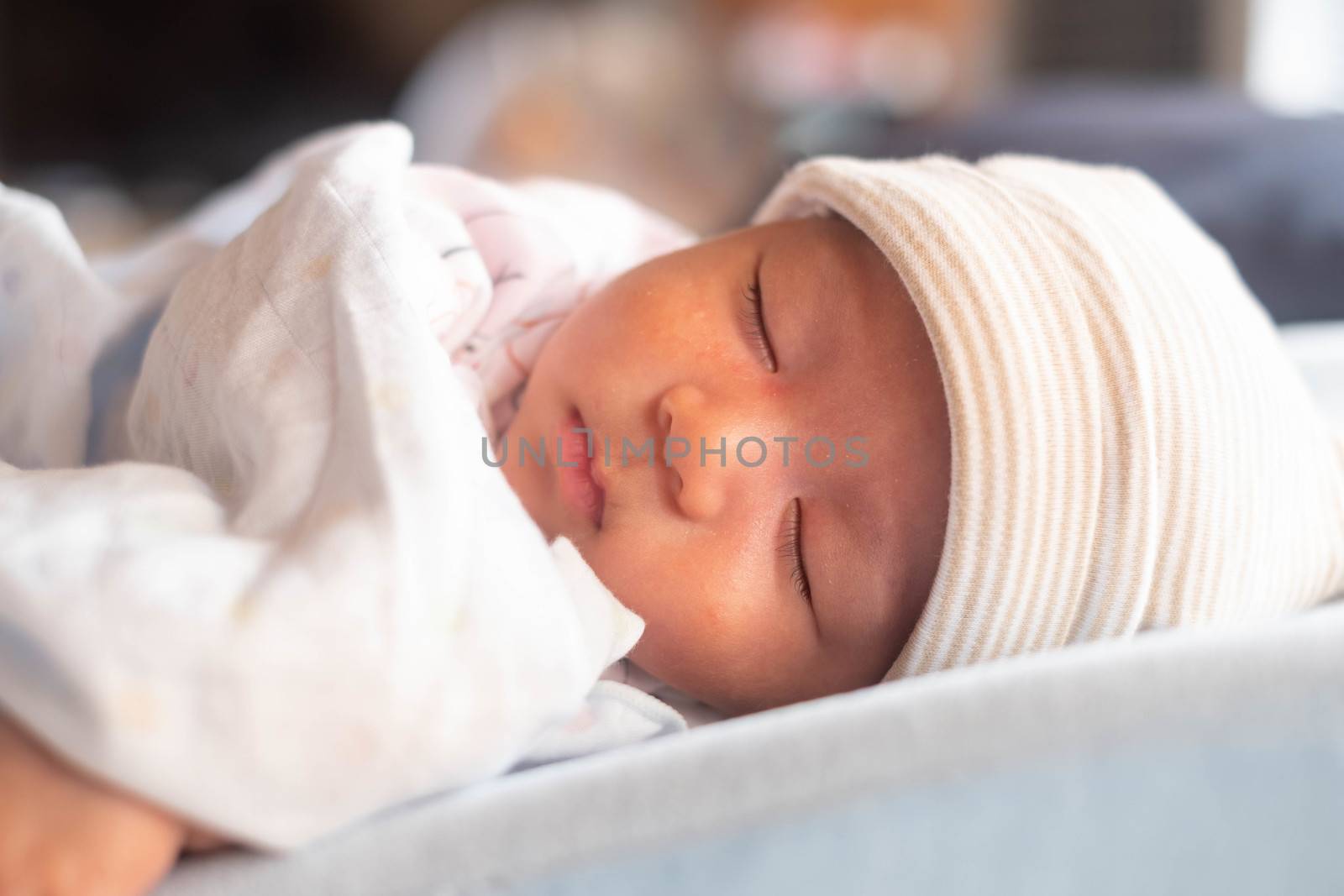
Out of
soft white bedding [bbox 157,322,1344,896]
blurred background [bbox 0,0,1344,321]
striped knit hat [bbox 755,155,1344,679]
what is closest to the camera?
soft white bedding [bbox 157,322,1344,896]

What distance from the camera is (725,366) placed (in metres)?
0.75

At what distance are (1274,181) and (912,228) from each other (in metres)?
0.78

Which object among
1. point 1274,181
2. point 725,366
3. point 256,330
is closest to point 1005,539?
point 725,366

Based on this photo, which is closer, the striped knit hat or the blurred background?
the striped knit hat

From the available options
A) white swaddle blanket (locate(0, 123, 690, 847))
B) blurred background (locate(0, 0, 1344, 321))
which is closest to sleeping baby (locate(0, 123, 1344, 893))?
white swaddle blanket (locate(0, 123, 690, 847))

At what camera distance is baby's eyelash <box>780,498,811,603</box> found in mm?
729

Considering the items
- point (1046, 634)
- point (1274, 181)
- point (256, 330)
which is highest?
point (256, 330)

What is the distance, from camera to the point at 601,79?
9.80 feet

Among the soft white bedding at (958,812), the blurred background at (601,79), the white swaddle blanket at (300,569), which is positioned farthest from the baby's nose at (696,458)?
the blurred background at (601,79)

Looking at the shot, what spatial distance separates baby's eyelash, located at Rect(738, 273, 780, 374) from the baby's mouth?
0.13 m

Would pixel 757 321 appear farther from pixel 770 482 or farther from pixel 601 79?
pixel 601 79

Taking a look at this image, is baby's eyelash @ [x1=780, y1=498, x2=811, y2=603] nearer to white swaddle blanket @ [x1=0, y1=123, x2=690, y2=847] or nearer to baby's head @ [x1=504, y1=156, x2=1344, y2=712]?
baby's head @ [x1=504, y1=156, x2=1344, y2=712]

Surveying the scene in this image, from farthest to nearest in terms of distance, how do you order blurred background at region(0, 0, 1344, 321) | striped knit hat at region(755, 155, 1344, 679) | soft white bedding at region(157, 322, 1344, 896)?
blurred background at region(0, 0, 1344, 321)
striped knit hat at region(755, 155, 1344, 679)
soft white bedding at region(157, 322, 1344, 896)

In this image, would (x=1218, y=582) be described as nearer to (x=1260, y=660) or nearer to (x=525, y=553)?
(x=1260, y=660)
